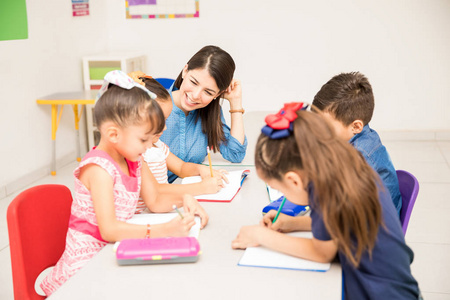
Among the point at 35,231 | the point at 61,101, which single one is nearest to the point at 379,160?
the point at 35,231

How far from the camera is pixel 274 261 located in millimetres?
1071

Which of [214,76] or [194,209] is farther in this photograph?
[214,76]

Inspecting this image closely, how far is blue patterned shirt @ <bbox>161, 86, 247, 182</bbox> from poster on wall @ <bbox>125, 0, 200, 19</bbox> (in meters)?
2.89

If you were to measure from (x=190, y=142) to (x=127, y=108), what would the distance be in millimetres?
773

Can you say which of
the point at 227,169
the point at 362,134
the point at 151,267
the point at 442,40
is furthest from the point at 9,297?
the point at 442,40

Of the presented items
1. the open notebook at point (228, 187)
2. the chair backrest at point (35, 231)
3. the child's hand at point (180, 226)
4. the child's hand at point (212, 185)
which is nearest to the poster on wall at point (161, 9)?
the open notebook at point (228, 187)

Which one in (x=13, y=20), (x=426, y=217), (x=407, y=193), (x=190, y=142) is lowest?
(x=426, y=217)

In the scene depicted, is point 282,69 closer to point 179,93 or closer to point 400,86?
point 400,86

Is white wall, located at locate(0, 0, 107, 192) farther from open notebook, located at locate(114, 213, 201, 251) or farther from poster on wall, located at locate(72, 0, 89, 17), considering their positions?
open notebook, located at locate(114, 213, 201, 251)

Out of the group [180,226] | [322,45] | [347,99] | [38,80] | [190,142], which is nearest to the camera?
[180,226]

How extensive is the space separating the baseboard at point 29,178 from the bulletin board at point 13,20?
0.94 m

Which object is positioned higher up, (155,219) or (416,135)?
(155,219)

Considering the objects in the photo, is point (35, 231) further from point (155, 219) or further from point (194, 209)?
point (194, 209)

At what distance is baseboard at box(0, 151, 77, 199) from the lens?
3.35 meters
